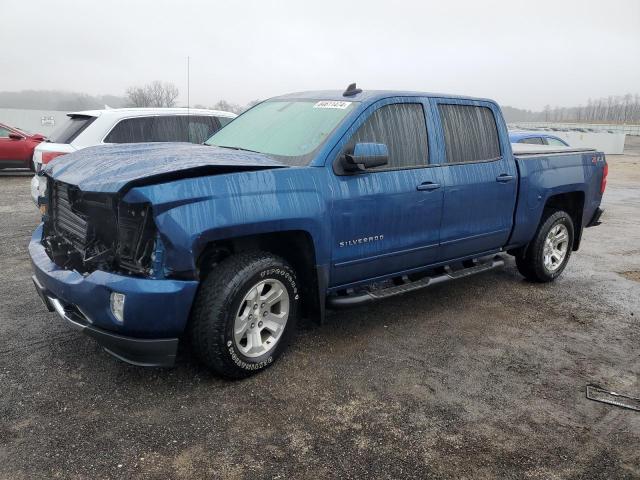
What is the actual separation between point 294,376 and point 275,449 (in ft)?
2.71

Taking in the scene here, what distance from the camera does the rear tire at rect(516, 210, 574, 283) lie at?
577 centimetres

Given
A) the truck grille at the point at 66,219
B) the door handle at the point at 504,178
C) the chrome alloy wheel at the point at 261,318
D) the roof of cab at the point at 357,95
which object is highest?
the roof of cab at the point at 357,95

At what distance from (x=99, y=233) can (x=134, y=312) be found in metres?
0.67

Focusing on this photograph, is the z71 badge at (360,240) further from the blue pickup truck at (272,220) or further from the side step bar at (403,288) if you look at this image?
the side step bar at (403,288)

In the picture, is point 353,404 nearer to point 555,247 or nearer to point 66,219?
point 66,219

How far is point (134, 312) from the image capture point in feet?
9.86

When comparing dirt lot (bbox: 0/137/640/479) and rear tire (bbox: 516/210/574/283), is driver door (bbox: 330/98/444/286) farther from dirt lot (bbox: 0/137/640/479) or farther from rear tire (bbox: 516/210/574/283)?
rear tire (bbox: 516/210/574/283)

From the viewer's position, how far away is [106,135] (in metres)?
7.30

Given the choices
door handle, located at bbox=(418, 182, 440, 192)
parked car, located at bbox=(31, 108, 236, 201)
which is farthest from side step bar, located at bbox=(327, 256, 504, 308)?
parked car, located at bbox=(31, 108, 236, 201)

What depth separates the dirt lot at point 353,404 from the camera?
2783 mm

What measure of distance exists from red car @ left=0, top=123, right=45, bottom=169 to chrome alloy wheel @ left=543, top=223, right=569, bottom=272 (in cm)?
1302

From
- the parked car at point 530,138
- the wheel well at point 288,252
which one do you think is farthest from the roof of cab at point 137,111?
the parked car at point 530,138

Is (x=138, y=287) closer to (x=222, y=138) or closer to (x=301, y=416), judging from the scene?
(x=301, y=416)

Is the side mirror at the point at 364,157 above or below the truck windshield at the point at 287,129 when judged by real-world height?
below
